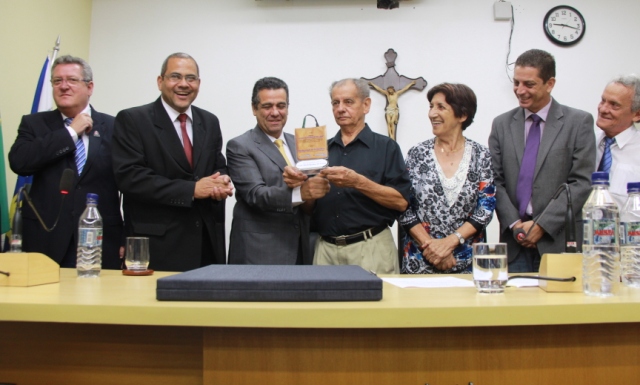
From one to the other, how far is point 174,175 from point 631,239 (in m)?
1.83

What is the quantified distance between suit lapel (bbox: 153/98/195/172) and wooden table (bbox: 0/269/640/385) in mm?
1396

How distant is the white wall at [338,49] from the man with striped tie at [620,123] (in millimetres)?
1785

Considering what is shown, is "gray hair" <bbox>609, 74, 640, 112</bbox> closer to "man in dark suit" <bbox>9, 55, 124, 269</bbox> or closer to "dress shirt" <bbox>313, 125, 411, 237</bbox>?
"dress shirt" <bbox>313, 125, 411, 237</bbox>

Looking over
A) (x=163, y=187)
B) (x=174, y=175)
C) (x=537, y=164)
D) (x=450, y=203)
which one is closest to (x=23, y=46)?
(x=174, y=175)

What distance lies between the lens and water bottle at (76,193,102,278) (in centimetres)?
165

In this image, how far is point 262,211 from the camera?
8.21 ft

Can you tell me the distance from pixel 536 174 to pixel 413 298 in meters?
1.66

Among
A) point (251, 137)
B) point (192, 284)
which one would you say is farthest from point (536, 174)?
point (192, 284)

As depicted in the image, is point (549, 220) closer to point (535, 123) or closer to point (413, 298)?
point (535, 123)

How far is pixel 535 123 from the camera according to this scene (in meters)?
2.64

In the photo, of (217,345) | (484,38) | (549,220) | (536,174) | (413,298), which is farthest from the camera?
(484,38)

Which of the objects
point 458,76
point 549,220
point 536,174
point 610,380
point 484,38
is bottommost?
point 610,380

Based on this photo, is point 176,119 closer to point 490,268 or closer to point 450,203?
point 450,203

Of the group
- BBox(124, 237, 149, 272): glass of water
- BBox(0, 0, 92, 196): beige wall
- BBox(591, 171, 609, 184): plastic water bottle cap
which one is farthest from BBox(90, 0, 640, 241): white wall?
BBox(591, 171, 609, 184): plastic water bottle cap
